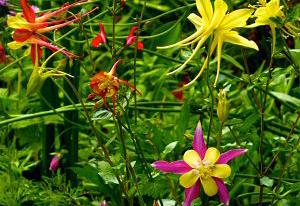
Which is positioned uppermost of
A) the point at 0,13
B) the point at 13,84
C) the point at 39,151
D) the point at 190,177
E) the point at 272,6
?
the point at 272,6

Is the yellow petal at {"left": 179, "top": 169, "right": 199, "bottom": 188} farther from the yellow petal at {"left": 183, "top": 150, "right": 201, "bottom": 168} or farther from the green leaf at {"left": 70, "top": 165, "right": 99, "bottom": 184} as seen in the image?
the green leaf at {"left": 70, "top": 165, "right": 99, "bottom": 184}

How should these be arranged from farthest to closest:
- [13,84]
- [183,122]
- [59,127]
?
1. [13,84]
2. [59,127]
3. [183,122]

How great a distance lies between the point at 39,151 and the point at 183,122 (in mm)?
924

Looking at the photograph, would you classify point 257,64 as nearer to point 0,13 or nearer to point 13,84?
point 13,84

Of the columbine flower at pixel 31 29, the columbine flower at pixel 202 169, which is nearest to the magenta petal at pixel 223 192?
the columbine flower at pixel 202 169

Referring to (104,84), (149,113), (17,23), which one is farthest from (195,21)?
(149,113)

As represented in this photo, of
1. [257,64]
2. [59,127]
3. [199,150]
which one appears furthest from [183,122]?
[257,64]

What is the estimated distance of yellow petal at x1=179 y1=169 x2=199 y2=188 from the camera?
3.76 ft

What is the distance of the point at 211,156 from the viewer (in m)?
1.15

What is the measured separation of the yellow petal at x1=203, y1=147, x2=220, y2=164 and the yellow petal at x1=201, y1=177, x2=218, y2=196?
0.09ft

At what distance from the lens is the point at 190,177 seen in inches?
45.3

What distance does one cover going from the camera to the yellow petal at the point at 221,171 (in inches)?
44.7

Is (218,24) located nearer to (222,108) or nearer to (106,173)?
(222,108)

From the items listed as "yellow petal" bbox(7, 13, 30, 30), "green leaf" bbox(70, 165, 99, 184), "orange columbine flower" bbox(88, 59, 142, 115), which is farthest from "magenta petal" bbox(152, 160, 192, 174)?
"green leaf" bbox(70, 165, 99, 184)
